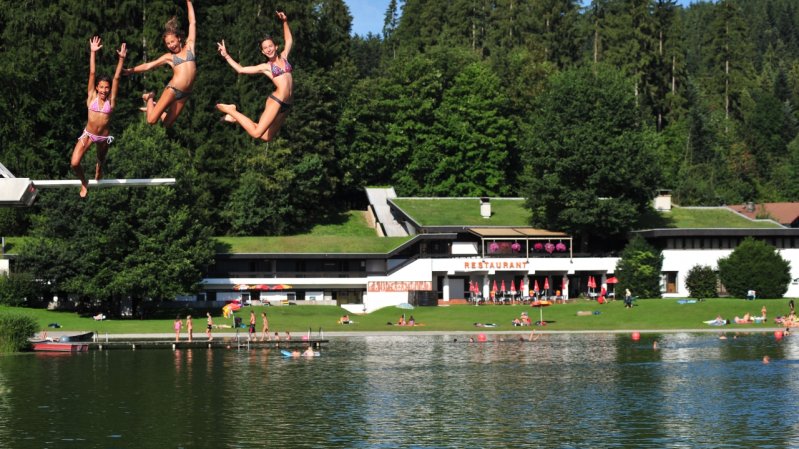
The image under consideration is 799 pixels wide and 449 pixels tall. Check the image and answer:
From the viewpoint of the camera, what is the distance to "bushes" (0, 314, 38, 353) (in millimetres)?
85312

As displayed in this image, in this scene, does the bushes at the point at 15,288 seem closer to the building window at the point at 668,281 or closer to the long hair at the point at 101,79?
the building window at the point at 668,281

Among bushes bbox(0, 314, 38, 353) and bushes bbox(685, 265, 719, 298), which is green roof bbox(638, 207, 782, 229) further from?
bushes bbox(0, 314, 38, 353)

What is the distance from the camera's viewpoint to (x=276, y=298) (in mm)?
123875

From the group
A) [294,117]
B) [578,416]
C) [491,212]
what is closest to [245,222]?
[294,117]

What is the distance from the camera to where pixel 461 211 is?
137625 mm

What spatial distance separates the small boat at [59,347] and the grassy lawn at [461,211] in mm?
51862

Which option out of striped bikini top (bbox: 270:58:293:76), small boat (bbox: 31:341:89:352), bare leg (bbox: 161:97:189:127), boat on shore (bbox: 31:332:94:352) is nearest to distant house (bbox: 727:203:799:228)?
boat on shore (bbox: 31:332:94:352)

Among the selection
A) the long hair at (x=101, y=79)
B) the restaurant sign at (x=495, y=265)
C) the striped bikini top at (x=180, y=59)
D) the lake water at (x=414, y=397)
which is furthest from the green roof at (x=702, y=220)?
the striped bikini top at (x=180, y=59)

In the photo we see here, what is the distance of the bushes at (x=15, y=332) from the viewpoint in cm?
8531

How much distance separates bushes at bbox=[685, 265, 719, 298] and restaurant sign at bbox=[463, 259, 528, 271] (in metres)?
17.3

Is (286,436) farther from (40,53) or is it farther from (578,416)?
(40,53)

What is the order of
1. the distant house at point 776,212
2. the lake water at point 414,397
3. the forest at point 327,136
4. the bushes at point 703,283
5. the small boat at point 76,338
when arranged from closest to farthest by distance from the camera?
the lake water at point 414,397, the small boat at point 76,338, the forest at point 327,136, the bushes at point 703,283, the distant house at point 776,212

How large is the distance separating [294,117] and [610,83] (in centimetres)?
3807

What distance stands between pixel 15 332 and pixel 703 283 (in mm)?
69200
